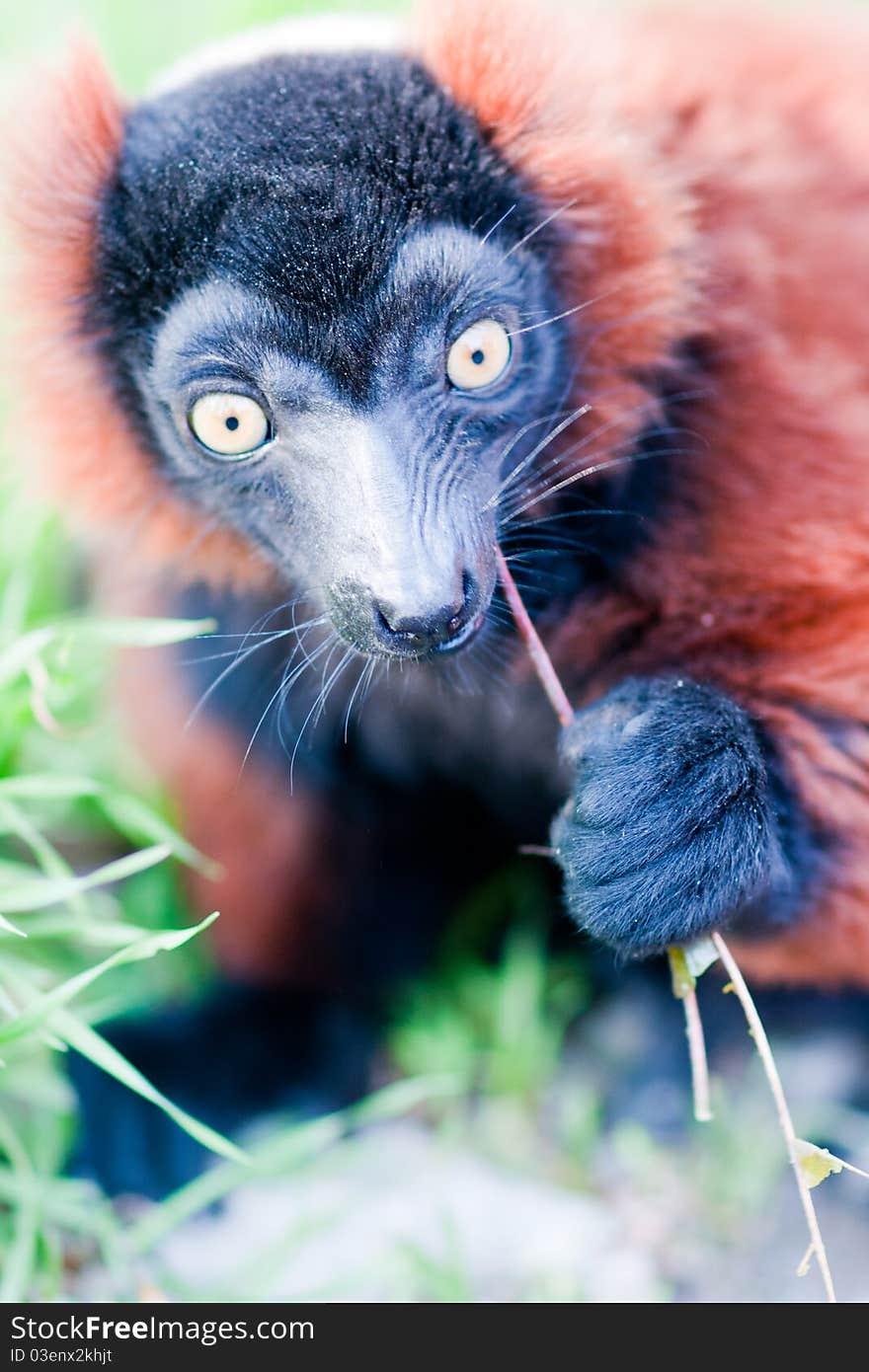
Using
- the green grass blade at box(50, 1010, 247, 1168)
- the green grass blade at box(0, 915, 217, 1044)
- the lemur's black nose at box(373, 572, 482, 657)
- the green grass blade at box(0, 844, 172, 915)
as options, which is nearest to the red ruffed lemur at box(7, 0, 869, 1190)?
the lemur's black nose at box(373, 572, 482, 657)

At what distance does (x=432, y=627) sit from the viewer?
178cm

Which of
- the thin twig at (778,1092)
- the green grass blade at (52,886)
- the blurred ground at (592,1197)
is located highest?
the green grass blade at (52,886)

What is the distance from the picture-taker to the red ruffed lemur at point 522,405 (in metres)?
1.93

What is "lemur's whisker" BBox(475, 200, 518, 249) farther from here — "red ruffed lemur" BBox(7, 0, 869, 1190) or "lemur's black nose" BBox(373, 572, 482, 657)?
"lemur's black nose" BBox(373, 572, 482, 657)

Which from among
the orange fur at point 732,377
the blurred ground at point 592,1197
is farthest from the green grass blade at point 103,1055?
the orange fur at point 732,377

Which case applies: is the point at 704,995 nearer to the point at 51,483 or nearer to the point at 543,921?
the point at 543,921

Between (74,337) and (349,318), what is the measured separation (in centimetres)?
60

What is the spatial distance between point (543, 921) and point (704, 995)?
40 centimetres

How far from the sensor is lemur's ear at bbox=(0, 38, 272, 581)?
2.18 meters

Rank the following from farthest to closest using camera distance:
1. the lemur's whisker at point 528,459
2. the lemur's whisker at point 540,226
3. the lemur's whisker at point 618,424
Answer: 1. the lemur's whisker at point 618,424
2. the lemur's whisker at point 540,226
3. the lemur's whisker at point 528,459

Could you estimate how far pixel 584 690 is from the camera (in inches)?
Answer: 93.5

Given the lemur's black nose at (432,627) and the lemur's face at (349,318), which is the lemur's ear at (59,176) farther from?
the lemur's black nose at (432,627)

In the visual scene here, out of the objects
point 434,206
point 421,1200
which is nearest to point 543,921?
point 421,1200

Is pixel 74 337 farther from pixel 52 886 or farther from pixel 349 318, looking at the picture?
pixel 52 886
